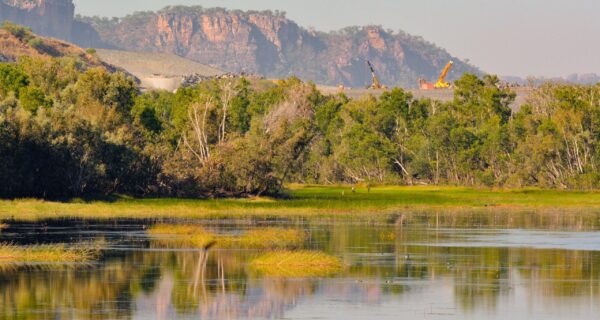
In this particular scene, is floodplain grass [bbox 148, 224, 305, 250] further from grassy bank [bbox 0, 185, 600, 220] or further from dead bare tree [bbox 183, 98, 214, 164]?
dead bare tree [bbox 183, 98, 214, 164]

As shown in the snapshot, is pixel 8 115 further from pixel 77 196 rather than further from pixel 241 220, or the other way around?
pixel 241 220

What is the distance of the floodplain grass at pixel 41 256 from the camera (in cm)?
4859

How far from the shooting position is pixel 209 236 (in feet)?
193

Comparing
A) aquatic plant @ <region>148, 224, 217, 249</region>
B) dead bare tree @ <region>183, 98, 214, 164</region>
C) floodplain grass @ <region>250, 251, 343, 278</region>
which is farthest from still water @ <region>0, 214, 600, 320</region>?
dead bare tree @ <region>183, 98, 214, 164</region>

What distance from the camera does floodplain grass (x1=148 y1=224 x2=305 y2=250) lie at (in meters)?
56.9

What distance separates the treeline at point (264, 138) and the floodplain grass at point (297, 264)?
3523 cm

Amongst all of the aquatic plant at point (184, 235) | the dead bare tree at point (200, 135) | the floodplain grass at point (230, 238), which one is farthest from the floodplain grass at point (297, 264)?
the dead bare tree at point (200, 135)

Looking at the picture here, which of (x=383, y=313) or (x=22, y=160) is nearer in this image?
(x=383, y=313)

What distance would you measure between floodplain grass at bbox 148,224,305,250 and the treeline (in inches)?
804

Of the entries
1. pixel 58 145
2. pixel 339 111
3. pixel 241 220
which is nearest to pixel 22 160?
pixel 58 145

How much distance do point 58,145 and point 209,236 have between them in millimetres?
30494

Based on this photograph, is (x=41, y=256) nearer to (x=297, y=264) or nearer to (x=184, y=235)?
(x=297, y=264)

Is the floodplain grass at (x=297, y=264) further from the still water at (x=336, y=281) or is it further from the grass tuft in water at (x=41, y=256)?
the grass tuft in water at (x=41, y=256)

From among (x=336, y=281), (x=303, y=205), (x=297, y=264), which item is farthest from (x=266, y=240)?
(x=303, y=205)
